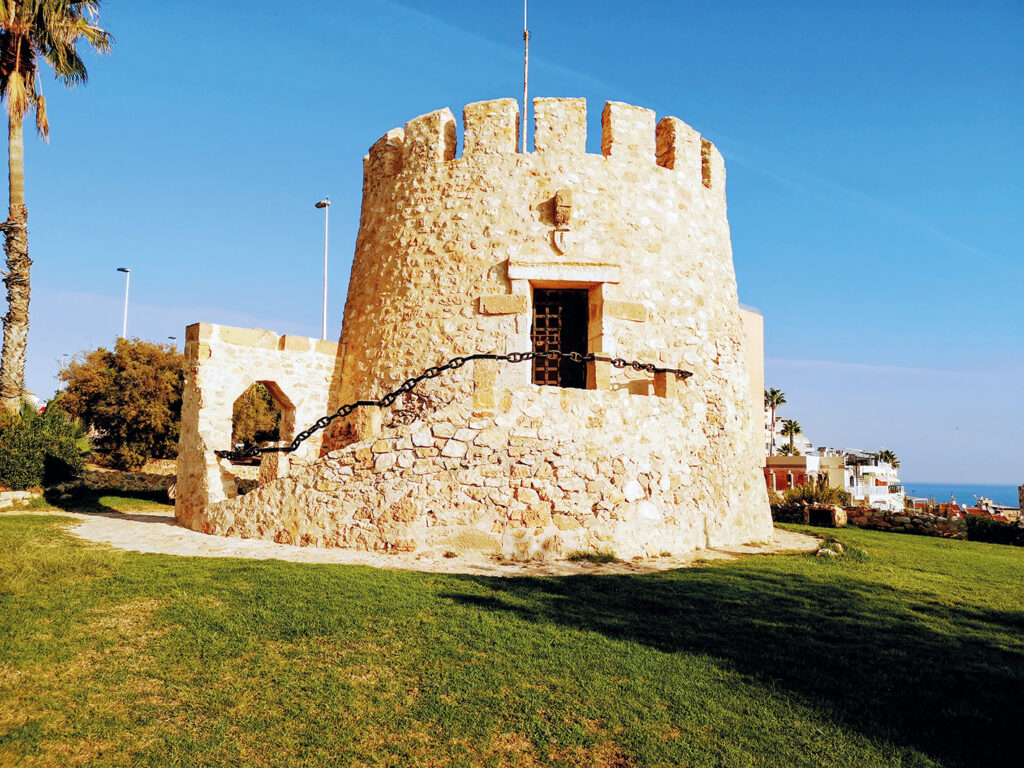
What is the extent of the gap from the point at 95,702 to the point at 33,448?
35.7 feet

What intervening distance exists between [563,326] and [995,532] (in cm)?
1088

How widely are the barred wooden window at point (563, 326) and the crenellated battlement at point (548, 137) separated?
7.13 feet

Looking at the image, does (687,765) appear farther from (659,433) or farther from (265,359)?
(265,359)

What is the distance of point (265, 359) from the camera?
10992 mm

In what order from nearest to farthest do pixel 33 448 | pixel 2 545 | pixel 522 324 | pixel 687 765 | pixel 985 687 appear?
pixel 687 765, pixel 985 687, pixel 2 545, pixel 522 324, pixel 33 448

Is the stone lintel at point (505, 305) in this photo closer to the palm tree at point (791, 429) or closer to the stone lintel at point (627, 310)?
the stone lintel at point (627, 310)

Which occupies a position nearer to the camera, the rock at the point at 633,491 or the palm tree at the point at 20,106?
the rock at the point at 633,491

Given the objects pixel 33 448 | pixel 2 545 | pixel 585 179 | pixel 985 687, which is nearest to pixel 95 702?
pixel 2 545

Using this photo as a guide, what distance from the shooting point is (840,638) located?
518 cm

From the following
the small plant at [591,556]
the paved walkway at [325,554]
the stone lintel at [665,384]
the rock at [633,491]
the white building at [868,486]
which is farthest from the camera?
the white building at [868,486]

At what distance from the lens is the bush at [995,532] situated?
1362cm

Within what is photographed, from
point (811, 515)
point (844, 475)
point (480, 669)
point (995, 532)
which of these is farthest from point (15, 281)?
point (844, 475)

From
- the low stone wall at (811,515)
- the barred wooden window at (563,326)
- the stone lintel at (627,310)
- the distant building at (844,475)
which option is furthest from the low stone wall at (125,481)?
the distant building at (844,475)

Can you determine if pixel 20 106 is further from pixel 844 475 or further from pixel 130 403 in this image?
pixel 844 475
